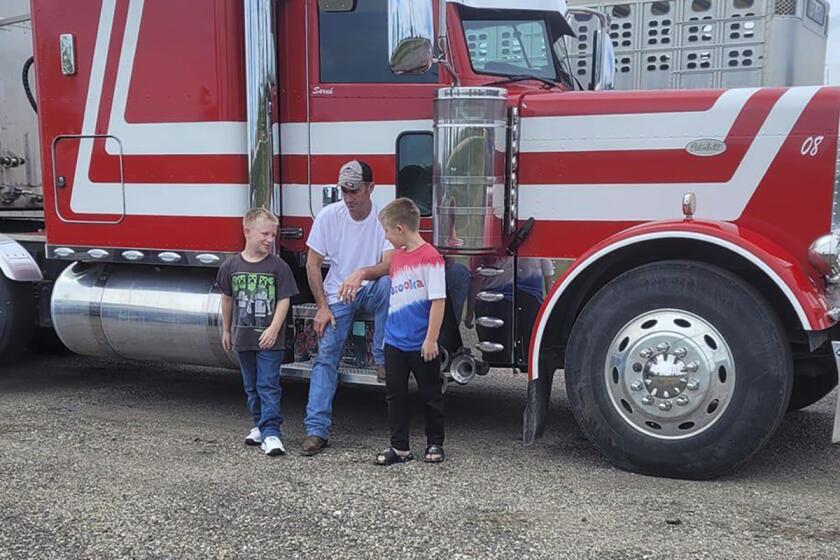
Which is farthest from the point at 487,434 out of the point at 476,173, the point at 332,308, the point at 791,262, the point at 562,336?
the point at 791,262

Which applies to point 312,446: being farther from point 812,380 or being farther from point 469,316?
point 812,380

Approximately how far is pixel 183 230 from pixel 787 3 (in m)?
4.60

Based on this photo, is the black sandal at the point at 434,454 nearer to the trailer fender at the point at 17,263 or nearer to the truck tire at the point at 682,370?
the truck tire at the point at 682,370

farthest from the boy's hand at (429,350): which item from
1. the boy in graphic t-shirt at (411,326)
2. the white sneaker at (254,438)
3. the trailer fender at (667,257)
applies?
the white sneaker at (254,438)

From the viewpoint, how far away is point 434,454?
4.55 m

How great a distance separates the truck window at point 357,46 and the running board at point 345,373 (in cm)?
161

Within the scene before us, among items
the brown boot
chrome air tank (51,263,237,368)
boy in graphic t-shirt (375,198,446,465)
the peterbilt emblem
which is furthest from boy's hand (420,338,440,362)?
the peterbilt emblem

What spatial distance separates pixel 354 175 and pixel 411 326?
0.85 metres

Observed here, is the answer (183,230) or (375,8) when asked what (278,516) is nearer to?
(183,230)

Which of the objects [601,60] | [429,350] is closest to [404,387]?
[429,350]

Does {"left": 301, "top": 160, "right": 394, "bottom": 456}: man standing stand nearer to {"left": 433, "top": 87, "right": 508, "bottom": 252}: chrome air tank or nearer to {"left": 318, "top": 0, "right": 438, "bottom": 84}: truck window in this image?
{"left": 433, "top": 87, "right": 508, "bottom": 252}: chrome air tank

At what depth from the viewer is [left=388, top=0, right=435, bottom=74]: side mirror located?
13.5ft

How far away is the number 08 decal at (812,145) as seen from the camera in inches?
162

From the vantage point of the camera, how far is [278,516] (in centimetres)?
380
